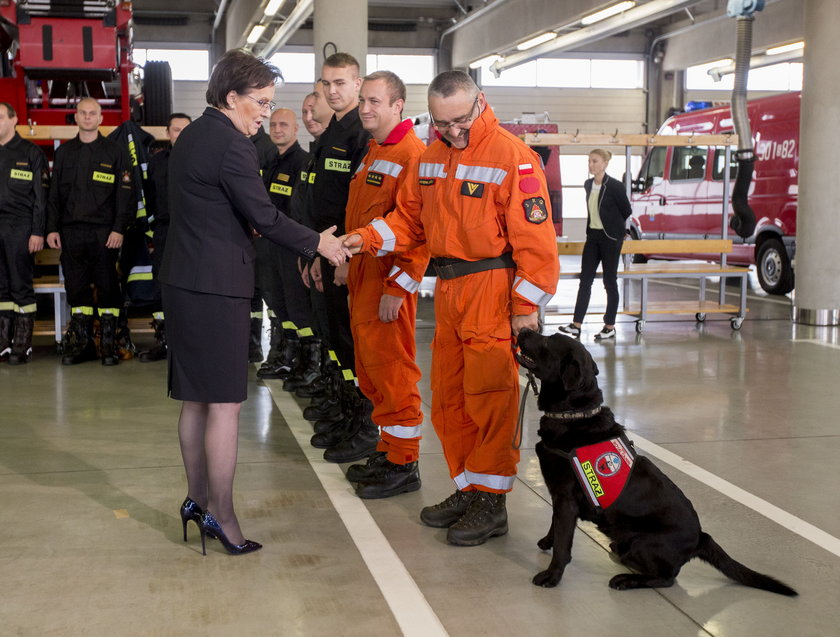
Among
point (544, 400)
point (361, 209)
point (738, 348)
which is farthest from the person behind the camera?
point (738, 348)

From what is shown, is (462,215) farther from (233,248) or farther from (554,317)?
(554,317)

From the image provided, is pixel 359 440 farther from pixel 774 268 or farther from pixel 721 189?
pixel 721 189

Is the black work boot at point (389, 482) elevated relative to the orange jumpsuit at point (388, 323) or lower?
lower

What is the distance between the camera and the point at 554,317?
1002 centimetres

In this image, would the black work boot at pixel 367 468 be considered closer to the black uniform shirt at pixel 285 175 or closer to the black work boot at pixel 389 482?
the black work boot at pixel 389 482

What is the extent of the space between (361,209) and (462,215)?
856mm

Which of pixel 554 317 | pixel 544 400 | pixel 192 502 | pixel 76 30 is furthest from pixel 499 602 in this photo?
pixel 76 30

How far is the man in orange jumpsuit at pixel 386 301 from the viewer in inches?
163

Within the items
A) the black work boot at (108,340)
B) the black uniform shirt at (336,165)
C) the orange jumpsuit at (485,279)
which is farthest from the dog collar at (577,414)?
the black work boot at (108,340)

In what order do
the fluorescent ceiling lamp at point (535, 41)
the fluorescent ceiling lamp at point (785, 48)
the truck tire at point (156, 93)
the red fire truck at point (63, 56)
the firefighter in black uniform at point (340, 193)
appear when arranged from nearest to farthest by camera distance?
the firefighter in black uniform at point (340, 193)
the red fire truck at point (63, 56)
the truck tire at point (156, 93)
the fluorescent ceiling lamp at point (785, 48)
the fluorescent ceiling lamp at point (535, 41)

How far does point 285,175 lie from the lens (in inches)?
254

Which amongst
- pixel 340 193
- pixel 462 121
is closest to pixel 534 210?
pixel 462 121

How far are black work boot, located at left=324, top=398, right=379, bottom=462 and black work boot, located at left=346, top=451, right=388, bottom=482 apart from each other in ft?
1.04

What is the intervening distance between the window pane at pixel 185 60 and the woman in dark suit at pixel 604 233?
15706 mm
